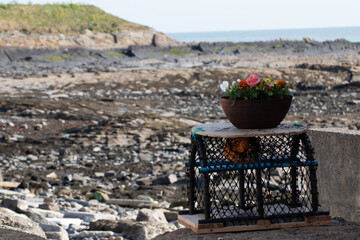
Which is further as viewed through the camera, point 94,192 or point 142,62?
point 142,62

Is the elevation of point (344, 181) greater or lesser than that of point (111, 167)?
greater

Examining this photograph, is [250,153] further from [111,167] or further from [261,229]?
[111,167]

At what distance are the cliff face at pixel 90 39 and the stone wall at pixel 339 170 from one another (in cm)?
4057

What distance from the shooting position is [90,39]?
169 feet

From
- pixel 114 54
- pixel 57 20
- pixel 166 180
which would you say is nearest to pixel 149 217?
pixel 166 180

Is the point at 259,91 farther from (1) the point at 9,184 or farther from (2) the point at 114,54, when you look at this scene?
(2) the point at 114,54

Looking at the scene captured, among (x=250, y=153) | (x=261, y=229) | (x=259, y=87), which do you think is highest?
(x=259, y=87)

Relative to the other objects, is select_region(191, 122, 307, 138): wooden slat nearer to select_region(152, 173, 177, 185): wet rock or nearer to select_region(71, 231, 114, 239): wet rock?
select_region(71, 231, 114, 239): wet rock

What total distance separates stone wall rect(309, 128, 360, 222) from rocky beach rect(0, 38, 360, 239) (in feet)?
2.58

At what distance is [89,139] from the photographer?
49.6 feet

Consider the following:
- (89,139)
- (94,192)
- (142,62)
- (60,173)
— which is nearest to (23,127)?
(89,139)

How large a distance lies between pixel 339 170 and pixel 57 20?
53.1m

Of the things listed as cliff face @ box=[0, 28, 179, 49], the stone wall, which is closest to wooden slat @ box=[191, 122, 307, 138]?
the stone wall

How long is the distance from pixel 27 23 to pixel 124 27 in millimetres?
9021
